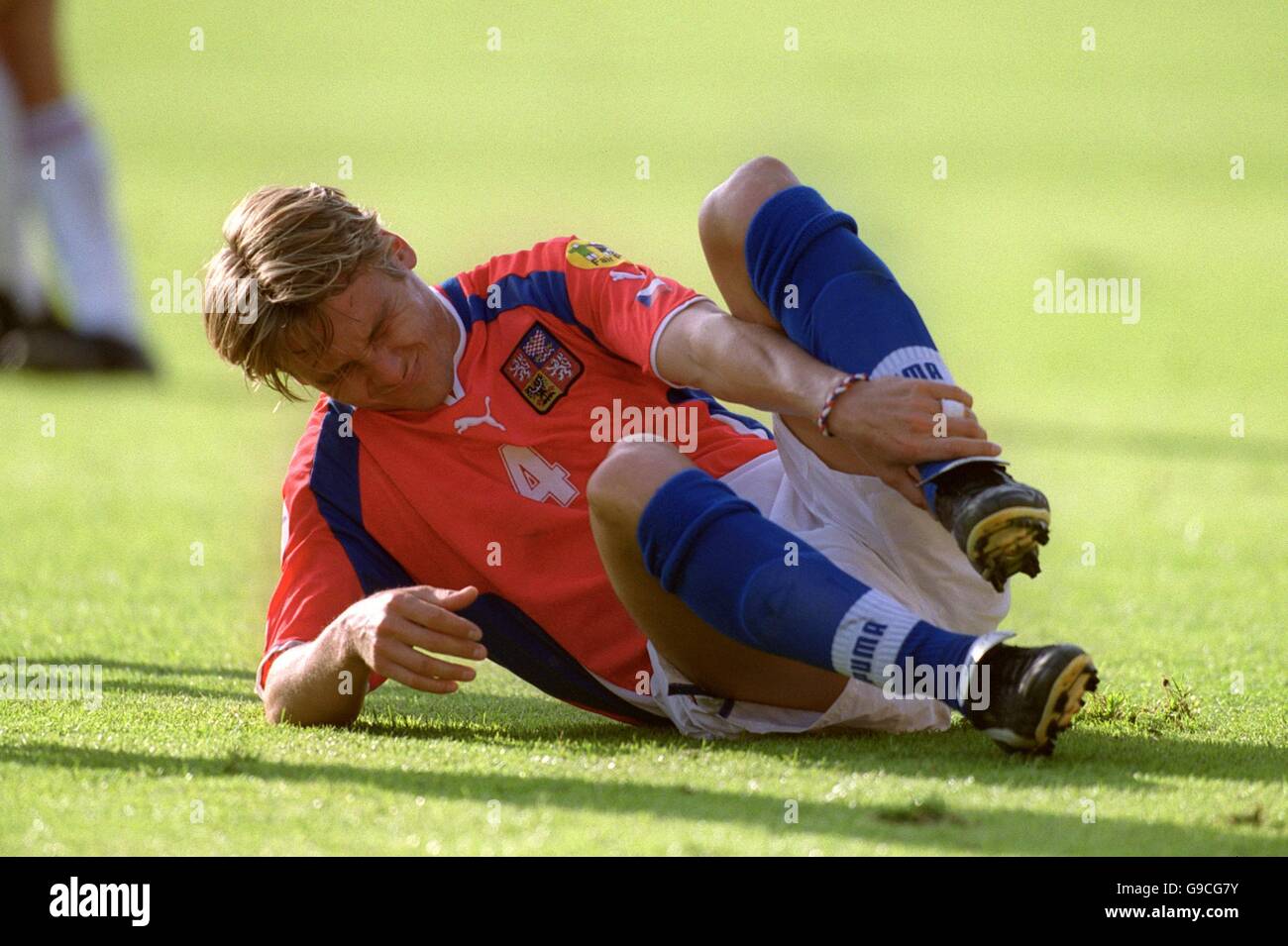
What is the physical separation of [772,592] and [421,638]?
2.07 feet

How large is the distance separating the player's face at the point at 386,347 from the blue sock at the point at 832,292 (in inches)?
26.3

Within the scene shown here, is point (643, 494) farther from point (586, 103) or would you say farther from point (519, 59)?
point (519, 59)

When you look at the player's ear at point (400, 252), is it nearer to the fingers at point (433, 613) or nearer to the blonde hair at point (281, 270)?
the blonde hair at point (281, 270)

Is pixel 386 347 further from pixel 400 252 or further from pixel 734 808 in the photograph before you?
pixel 734 808

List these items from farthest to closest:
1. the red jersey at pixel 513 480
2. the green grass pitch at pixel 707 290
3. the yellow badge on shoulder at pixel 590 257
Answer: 1. the yellow badge on shoulder at pixel 590 257
2. the red jersey at pixel 513 480
3. the green grass pitch at pixel 707 290

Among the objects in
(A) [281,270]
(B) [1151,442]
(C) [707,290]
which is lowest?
(B) [1151,442]

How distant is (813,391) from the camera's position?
10.6 feet

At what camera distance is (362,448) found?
3707 mm

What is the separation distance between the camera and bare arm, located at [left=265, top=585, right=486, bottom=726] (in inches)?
124

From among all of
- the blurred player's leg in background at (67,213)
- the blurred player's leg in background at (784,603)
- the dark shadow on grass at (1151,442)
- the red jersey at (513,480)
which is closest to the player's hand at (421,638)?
the blurred player's leg in background at (784,603)

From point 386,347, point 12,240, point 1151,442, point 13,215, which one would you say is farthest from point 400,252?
point 12,240

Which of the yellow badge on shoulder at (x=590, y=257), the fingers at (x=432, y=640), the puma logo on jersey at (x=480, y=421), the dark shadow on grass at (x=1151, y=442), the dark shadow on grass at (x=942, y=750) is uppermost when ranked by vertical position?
the yellow badge on shoulder at (x=590, y=257)

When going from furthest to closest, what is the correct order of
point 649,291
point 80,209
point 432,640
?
point 80,209 < point 649,291 < point 432,640

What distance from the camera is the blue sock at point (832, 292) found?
3227 millimetres
